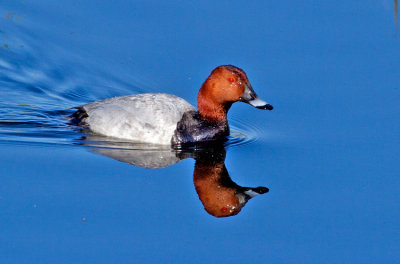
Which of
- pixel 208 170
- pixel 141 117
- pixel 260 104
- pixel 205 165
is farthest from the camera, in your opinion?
pixel 141 117

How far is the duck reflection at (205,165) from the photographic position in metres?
7.66

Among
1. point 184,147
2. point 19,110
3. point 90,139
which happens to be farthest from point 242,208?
point 19,110

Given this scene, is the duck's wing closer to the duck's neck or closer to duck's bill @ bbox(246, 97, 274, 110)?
the duck's neck

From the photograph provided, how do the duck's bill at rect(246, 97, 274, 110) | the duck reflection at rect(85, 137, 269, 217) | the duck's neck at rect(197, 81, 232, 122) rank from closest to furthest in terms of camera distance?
the duck reflection at rect(85, 137, 269, 217), the duck's bill at rect(246, 97, 274, 110), the duck's neck at rect(197, 81, 232, 122)

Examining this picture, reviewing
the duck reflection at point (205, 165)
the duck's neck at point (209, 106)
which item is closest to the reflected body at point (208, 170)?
the duck reflection at point (205, 165)

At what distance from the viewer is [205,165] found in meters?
8.64

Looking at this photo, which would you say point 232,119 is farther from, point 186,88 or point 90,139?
point 90,139

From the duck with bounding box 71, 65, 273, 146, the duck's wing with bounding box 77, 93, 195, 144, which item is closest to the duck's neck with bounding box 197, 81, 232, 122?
the duck with bounding box 71, 65, 273, 146

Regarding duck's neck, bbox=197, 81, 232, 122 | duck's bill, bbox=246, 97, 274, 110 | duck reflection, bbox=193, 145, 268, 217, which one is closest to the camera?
duck reflection, bbox=193, 145, 268, 217

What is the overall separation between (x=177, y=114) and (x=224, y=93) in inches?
28.5

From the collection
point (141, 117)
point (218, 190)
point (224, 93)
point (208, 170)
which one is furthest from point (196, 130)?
point (218, 190)

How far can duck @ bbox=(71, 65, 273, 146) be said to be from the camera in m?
9.26

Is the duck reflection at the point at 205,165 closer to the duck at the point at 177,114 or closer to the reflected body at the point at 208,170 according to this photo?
the reflected body at the point at 208,170

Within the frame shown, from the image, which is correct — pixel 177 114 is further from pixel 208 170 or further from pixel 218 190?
pixel 218 190
